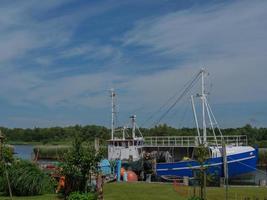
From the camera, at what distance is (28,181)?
23.6m

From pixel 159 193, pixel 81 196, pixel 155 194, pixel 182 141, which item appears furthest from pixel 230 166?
pixel 81 196

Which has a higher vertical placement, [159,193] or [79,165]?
[79,165]

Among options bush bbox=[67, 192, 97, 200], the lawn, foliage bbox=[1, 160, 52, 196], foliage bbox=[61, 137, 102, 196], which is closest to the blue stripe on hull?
the lawn

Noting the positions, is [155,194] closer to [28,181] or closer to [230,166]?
[28,181]

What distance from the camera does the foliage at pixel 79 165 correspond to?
2134 centimetres

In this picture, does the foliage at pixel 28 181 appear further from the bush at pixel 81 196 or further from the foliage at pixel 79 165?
the bush at pixel 81 196

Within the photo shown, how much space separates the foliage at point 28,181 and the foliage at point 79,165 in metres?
2.07

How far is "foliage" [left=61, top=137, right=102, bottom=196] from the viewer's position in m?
21.3

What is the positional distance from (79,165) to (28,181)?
338 centimetres

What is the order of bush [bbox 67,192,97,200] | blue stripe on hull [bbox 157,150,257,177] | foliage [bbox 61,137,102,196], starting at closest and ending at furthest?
bush [bbox 67,192,97,200] < foliage [bbox 61,137,102,196] < blue stripe on hull [bbox 157,150,257,177]

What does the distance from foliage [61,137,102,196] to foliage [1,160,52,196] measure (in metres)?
2.07

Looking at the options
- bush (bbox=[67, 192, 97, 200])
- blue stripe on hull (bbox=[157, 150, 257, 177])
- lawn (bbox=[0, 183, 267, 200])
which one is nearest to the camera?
bush (bbox=[67, 192, 97, 200])

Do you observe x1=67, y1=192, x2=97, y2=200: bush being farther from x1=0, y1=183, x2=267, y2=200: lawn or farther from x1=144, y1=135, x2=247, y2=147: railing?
x1=144, y1=135, x2=247, y2=147: railing

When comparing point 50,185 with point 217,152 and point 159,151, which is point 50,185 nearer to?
point 217,152
